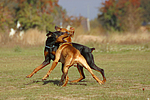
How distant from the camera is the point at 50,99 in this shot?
6.23 metres

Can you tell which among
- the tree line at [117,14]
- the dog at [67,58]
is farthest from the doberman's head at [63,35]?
the tree line at [117,14]

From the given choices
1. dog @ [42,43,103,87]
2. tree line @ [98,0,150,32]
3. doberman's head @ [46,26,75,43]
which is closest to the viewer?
dog @ [42,43,103,87]

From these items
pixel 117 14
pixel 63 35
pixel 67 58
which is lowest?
pixel 67 58

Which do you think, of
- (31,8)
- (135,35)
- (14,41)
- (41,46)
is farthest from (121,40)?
(31,8)

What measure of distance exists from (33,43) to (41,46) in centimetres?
103

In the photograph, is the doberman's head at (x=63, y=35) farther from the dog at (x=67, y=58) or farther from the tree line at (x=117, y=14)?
the tree line at (x=117, y=14)

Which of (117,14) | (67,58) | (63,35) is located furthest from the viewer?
(117,14)

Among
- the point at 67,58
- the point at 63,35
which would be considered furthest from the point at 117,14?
the point at 67,58

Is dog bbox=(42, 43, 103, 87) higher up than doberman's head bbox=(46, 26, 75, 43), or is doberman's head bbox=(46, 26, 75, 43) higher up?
doberman's head bbox=(46, 26, 75, 43)

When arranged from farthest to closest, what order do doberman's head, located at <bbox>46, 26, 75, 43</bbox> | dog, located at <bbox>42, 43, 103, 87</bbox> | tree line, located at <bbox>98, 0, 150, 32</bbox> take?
tree line, located at <bbox>98, 0, 150, 32</bbox>, doberman's head, located at <bbox>46, 26, 75, 43</bbox>, dog, located at <bbox>42, 43, 103, 87</bbox>

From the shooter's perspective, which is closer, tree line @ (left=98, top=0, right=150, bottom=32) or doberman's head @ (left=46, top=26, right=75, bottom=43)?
doberman's head @ (left=46, top=26, right=75, bottom=43)

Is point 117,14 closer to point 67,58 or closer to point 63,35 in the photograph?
point 63,35

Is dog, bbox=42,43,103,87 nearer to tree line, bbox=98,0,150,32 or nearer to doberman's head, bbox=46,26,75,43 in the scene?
doberman's head, bbox=46,26,75,43

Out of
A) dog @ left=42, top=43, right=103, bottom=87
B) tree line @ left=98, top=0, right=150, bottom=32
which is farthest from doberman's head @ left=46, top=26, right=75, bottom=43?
tree line @ left=98, top=0, right=150, bottom=32
